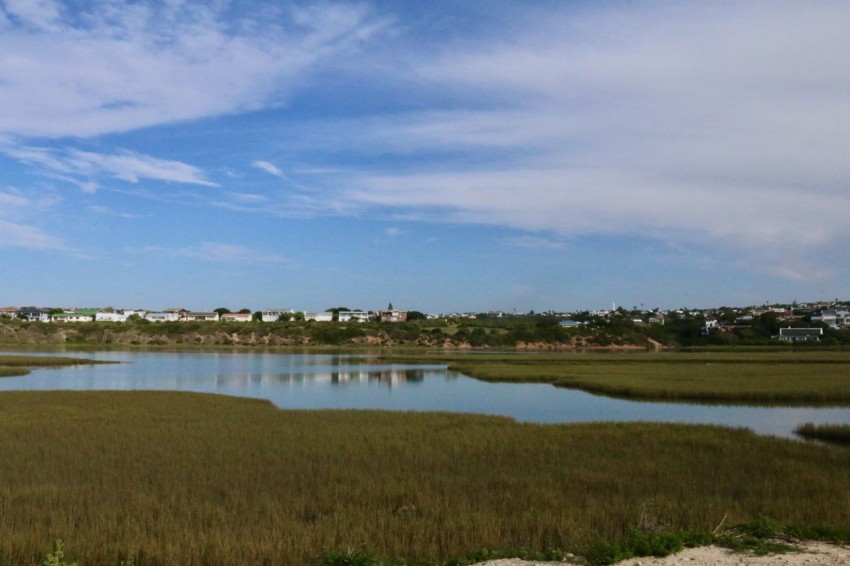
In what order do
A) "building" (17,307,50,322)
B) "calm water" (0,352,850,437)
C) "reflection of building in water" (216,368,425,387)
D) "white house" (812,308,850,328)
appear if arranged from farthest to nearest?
"building" (17,307,50,322)
"white house" (812,308,850,328)
"reflection of building in water" (216,368,425,387)
"calm water" (0,352,850,437)

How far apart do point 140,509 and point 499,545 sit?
19.6ft

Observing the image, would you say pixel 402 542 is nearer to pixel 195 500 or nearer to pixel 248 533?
pixel 248 533

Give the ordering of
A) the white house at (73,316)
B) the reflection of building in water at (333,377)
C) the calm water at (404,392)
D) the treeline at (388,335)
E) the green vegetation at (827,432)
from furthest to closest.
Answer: the white house at (73,316)
the treeline at (388,335)
the reflection of building in water at (333,377)
the calm water at (404,392)
the green vegetation at (827,432)

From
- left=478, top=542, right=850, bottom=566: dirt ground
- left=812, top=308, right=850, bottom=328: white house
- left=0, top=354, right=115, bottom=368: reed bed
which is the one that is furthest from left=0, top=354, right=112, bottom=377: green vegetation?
A: left=812, top=308, right=850, bottom=328: white house

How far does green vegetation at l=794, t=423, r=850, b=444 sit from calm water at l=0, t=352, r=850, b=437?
1.59 feet

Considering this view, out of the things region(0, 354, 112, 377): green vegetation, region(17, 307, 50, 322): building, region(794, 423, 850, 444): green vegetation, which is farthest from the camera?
region(17, 307, 50, 322): building

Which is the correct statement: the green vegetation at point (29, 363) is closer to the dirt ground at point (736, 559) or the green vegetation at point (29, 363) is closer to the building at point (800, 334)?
Result: the dirt ground at point (736, 559)

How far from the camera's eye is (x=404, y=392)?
126ft

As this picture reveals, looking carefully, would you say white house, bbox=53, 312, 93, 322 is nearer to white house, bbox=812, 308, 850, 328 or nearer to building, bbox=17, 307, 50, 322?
building, bbox=17, 307, 50, 322

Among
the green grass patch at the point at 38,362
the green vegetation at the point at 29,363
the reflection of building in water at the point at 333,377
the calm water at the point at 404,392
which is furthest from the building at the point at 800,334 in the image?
the green vegetation at the point at 29,363

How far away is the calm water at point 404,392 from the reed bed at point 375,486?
22.0ft

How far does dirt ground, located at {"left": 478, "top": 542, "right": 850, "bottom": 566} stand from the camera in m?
8.88

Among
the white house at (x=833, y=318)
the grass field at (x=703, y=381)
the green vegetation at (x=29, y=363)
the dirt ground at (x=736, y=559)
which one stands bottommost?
the grass field at (x=703, y=381)

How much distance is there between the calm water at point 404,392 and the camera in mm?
28734
